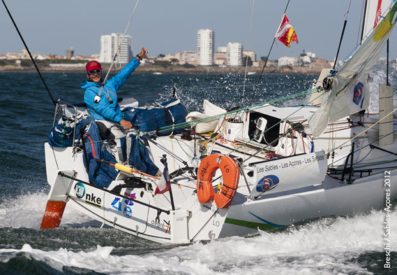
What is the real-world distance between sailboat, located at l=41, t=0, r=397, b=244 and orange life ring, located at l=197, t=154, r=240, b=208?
0.01 meters

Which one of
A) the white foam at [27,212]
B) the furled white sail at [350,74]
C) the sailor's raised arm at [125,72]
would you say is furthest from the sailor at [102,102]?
the furled white sail at [350,74]

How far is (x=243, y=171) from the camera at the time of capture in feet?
15.4

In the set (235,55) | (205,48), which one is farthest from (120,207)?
(205,48)

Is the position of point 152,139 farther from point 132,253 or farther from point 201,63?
point 201,63

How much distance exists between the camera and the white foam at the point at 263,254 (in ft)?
12.9

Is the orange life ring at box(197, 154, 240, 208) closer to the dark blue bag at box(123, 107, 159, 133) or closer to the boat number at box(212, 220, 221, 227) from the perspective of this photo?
the boat number at box(212, 220, 221, 227)

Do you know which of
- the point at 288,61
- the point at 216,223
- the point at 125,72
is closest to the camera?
the point at 216,223

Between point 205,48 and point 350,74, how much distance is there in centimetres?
9000

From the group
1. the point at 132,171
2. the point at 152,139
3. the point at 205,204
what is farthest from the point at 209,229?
the point at 152,139

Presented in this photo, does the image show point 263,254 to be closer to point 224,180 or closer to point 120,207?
point 224,180

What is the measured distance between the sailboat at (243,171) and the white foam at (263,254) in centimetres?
14

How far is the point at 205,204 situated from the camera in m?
4.49

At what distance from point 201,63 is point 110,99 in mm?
84741

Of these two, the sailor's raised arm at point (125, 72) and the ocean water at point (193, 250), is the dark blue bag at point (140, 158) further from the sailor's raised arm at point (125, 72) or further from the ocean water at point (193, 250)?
the sailor's raised arm at point (125, 72)
